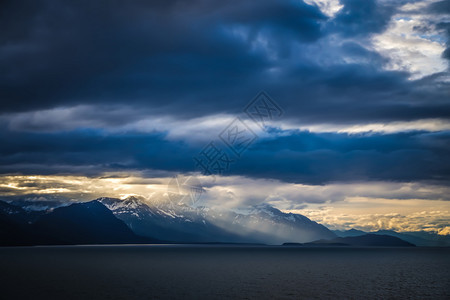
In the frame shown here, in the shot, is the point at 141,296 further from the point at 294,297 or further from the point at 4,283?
the point at 4,283

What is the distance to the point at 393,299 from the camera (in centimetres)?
9469

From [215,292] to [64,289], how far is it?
1538 inches

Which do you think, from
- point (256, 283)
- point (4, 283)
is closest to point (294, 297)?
point (256, 283)

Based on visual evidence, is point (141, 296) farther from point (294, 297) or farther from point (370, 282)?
point (370, 282)

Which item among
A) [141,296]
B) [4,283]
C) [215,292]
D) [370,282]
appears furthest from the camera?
[370,282]

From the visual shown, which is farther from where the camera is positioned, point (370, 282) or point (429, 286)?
point (370, 282)

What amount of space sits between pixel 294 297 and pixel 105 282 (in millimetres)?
59597

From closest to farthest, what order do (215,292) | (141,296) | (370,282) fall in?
(141,296)
(215,292)
(370,282)

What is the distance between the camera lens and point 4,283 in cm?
11788

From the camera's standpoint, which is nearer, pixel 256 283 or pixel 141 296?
pixel 141 296

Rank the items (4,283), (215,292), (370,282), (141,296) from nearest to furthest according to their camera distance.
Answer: (141,296)
(215,292)
(4,283)
(370,282)

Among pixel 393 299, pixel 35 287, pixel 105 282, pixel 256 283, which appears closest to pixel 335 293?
pixel 393 299

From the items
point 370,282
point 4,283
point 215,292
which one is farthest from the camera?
point 370,282

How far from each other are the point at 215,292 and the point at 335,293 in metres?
30.1
